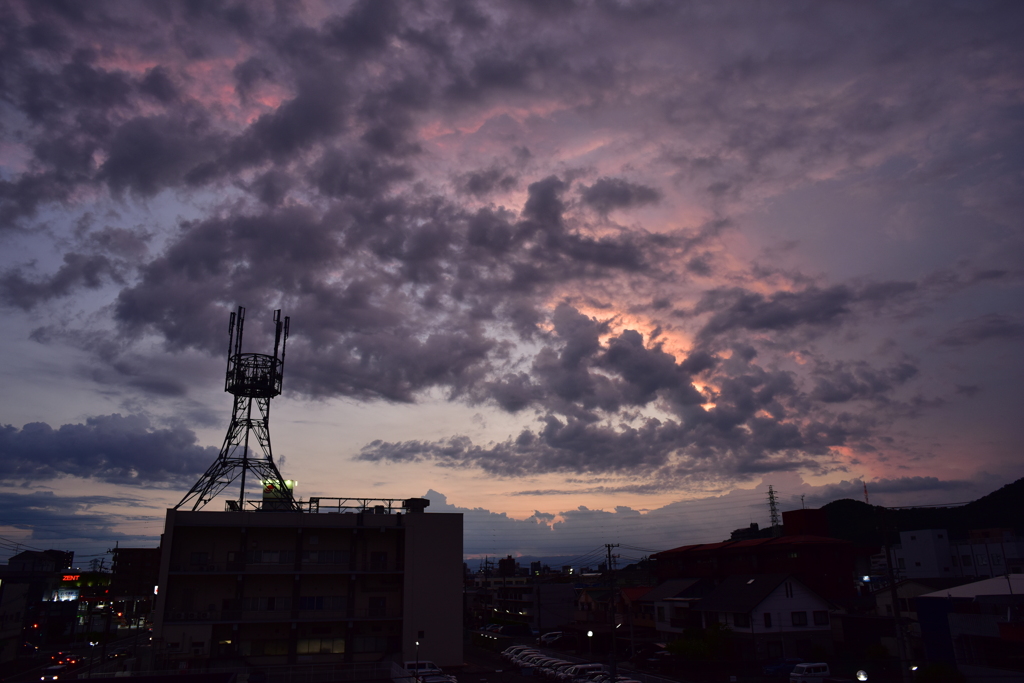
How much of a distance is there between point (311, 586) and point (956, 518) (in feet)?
493

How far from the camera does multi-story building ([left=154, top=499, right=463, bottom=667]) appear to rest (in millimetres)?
46094

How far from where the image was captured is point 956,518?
14150cm

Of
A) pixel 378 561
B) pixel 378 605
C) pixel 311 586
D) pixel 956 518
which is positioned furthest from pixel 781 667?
pixel 956 518

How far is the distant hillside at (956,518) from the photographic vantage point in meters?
134

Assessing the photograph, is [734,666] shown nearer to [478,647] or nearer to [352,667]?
[352,667]

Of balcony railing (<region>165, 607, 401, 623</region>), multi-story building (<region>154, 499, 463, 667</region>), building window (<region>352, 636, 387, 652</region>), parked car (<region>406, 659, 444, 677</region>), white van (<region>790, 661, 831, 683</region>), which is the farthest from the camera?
building window (<region>352, 636, 387, 652</region>)

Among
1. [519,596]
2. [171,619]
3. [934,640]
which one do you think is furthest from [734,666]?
[519,596]

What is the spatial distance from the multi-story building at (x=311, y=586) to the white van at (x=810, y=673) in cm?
2425

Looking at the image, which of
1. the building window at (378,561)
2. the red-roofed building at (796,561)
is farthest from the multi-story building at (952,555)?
the building window at (378,561)

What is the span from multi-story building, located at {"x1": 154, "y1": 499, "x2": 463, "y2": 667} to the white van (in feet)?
79.6

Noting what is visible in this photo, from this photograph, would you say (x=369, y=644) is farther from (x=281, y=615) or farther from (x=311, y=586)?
(x=281, y=615)

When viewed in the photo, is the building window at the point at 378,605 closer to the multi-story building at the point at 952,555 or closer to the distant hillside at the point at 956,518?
the multi-story building at the point at 952,555

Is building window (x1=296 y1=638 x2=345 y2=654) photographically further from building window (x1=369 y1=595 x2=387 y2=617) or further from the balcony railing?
building window (x1=369 y1=595 x2=387 y2=617)

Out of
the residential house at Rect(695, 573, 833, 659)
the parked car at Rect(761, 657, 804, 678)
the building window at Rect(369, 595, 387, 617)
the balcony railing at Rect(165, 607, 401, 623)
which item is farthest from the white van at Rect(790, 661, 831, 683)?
the building window at Rect(369, 595, 387, 617)
